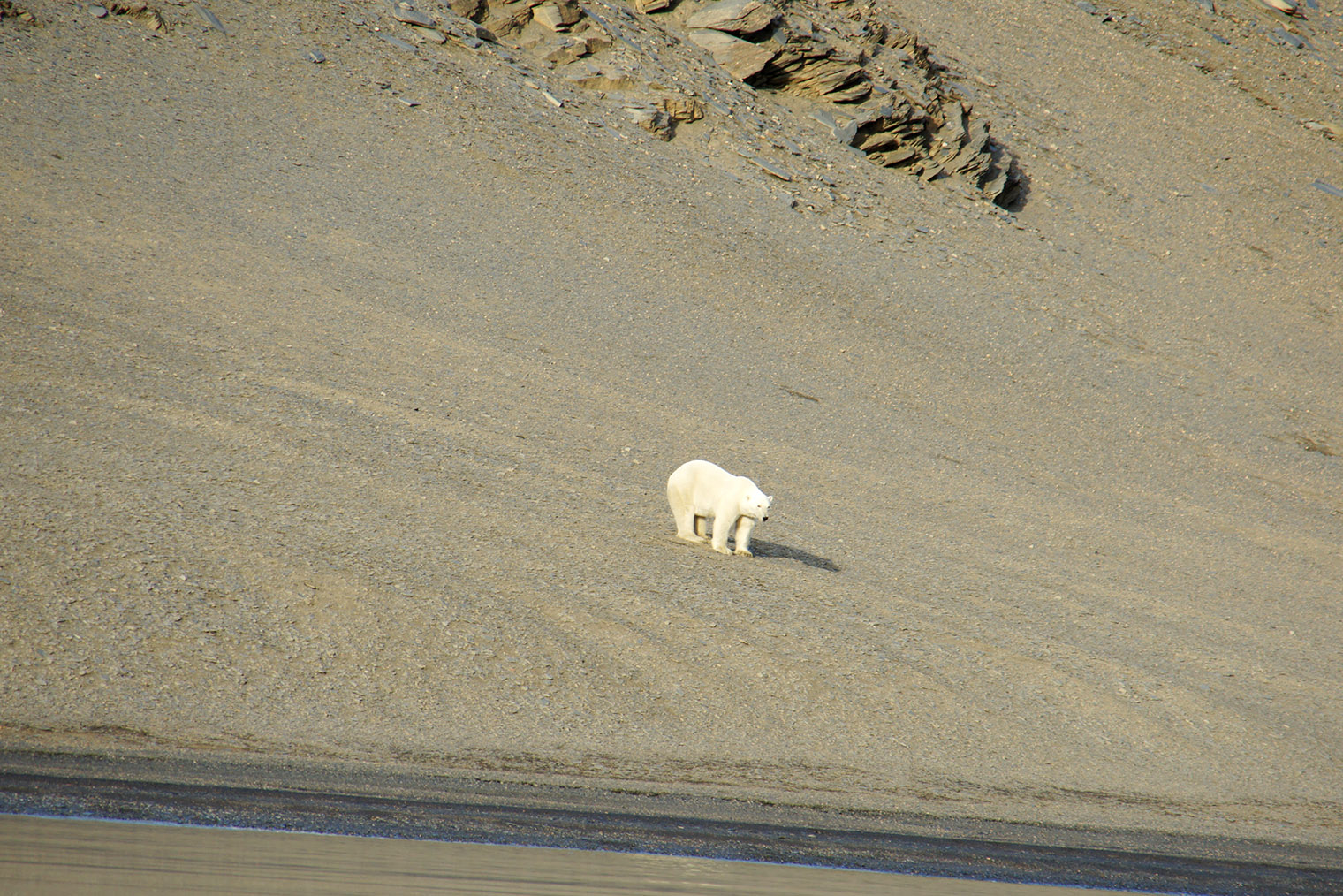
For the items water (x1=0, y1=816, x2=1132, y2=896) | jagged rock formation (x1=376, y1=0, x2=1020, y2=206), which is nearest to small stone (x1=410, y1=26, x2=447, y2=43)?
jagged rock formation (x1=376, y1=0, x2=1020, y2=206)

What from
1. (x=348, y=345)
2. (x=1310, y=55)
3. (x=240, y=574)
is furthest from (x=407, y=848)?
(x=1310, y=55)

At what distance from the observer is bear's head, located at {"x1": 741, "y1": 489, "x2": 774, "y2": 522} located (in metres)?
11.1

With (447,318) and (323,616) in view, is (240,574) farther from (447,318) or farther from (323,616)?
(447,318)

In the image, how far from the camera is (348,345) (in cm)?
1819

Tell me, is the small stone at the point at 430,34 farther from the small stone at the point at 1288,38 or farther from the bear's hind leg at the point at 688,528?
the small stone at the point at 1288,38

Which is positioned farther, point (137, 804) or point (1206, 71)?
point (1206, 71)

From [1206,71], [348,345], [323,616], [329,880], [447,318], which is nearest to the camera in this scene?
[329,880]

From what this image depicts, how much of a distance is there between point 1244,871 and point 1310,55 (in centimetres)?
6106

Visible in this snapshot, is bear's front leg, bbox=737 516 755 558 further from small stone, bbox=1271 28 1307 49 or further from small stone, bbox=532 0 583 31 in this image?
small stone, bbox=1271 28 1307 49

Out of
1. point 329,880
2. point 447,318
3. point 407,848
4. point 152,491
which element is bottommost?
point 447,318

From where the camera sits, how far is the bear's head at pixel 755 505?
11125 millimetres

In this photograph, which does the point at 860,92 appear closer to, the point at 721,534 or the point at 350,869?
the point at 721,534

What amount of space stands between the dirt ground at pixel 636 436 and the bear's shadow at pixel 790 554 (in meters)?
0.26

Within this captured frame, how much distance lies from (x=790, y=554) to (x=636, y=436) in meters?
4.99
